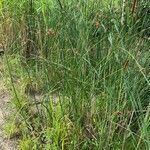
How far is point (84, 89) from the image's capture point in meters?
2.52

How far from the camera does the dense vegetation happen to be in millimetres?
2385

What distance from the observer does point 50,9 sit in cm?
370

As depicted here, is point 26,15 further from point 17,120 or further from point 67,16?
point 17,120

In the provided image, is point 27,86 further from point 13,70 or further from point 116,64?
point 116,64

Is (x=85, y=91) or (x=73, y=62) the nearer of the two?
(x=85, y=91)

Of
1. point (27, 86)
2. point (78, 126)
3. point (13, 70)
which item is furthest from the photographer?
point (13, 70)

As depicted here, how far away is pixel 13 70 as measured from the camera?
11.3ft

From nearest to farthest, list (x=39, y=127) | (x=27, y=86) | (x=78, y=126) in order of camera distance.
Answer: (x=78, y=126) < (x=39, y=127) < (x=27, y=86)

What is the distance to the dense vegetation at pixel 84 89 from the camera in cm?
238

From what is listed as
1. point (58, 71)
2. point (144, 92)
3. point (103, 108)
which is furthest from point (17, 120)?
point (144, 92)

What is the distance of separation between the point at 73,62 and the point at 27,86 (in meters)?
0.56

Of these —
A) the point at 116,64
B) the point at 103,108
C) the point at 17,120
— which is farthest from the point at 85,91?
the point at 17,120

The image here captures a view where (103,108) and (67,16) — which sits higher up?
(67,16)

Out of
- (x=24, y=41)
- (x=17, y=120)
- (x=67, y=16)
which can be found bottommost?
(x=17, y=120)
